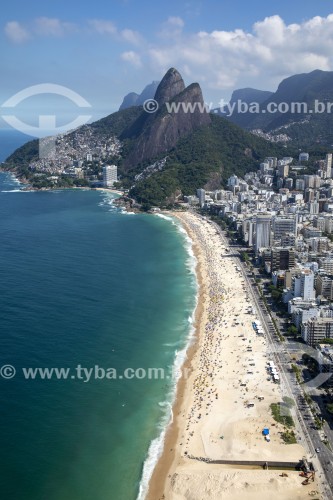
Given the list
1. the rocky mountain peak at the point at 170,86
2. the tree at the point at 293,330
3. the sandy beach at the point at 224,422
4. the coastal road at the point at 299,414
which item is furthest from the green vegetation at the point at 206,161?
the tree at the point at 293,330

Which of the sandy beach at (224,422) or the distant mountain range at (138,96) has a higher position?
the distant mountain range at (138,96)

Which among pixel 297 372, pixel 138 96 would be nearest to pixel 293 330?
pixel 297 372

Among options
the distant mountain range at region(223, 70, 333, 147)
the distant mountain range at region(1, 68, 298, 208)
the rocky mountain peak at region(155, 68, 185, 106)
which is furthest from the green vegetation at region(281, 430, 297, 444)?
the distant mountain range at region(223, 70, 333, 147)

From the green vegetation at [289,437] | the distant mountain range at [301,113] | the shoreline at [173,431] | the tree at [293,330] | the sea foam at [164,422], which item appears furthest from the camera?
→ the distant mountain range at [301,113]

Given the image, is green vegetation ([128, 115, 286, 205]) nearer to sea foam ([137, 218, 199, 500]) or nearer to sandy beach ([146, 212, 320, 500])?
sea foam ([137, 218, 199, 500])

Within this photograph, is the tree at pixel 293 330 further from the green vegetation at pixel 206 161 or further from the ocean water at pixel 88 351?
the green vegetation at pixel 206 161
